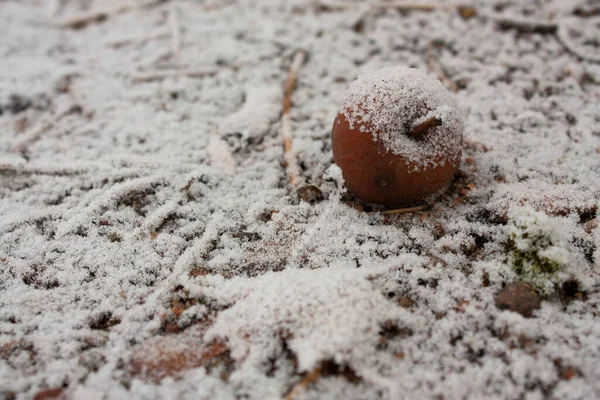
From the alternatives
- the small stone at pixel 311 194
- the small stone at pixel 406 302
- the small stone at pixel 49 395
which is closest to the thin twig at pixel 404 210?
the small stone at pixel 311 194

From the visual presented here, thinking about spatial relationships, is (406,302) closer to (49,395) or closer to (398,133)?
(398,133)

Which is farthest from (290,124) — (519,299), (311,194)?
(519,299)

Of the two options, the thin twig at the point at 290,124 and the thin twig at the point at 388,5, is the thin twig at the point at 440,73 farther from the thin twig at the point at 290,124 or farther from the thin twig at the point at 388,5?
the thin twig at the point at 290,124

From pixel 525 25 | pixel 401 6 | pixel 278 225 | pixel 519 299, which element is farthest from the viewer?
pixel 401 6

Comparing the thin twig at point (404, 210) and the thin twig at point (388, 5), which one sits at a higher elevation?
the thin twig at point (388, 5)

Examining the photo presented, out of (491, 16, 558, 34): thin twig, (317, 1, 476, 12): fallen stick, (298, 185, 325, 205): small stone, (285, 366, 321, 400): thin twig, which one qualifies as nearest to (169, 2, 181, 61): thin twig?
(317, 1, 476, 12): fallen stick

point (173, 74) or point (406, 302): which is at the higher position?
point (173, 74)

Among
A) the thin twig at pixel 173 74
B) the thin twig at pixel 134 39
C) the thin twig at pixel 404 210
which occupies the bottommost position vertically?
the thin twig at pixel 404 210
